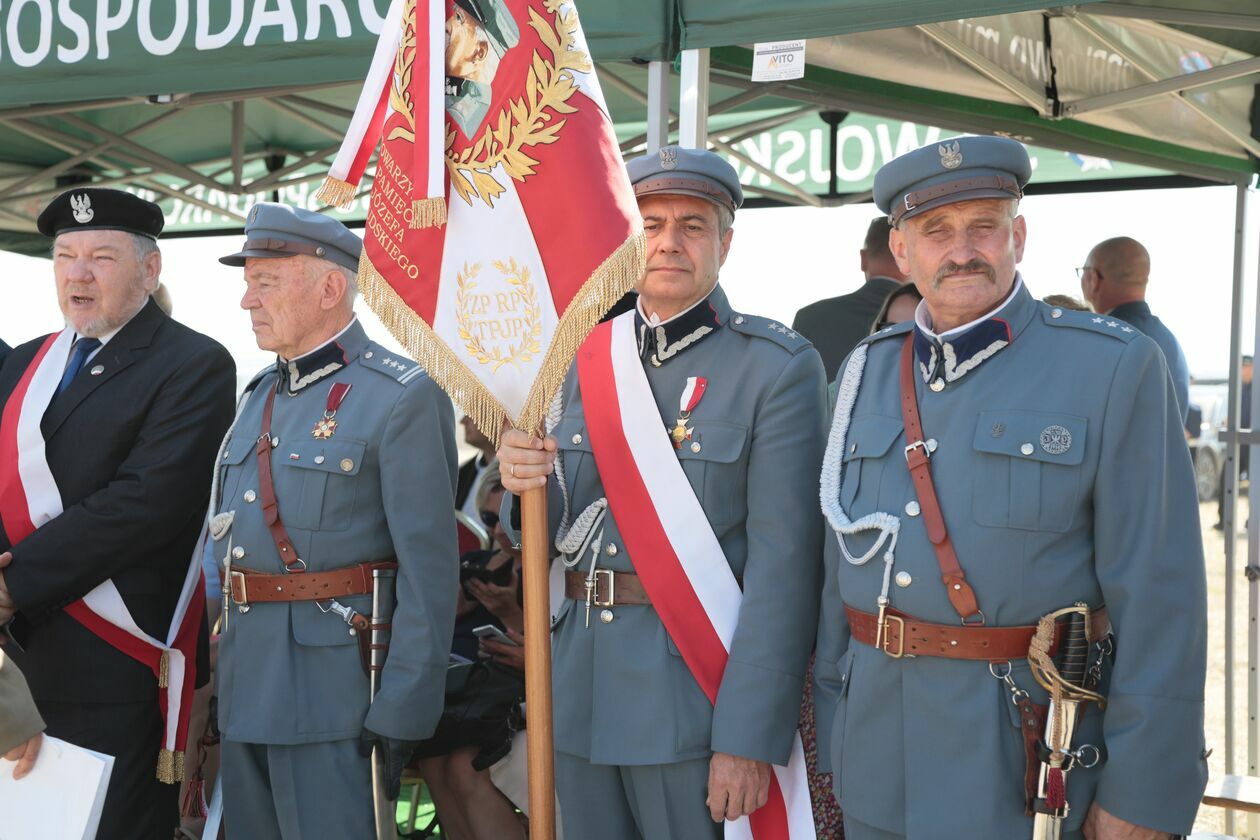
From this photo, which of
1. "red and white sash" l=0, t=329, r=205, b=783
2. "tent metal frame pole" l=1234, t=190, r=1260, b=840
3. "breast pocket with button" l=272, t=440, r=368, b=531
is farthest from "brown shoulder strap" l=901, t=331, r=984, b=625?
"tent metal frame pole" l=1234, t=190, r=1260, b=840

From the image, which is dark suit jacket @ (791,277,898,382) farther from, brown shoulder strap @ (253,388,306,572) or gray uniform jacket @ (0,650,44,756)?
gray uniform jacket @ (0,650,44,756)

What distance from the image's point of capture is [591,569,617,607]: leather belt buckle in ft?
8.33

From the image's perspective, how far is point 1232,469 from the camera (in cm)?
507

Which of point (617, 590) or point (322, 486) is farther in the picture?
point (322, 486)

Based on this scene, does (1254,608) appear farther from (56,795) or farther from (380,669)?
(56,795)

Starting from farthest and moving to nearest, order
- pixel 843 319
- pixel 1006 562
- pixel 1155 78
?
A: 1. pixel 1155 78
2. pixel 843 319
3. pixel 1006 562

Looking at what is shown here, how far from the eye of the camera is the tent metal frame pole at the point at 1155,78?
15.6ft

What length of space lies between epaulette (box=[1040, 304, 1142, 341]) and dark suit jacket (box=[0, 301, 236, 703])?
2068 millimetres

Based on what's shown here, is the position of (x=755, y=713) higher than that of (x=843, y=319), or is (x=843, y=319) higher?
(x=843, y=319)

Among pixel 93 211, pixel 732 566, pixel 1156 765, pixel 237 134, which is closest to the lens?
pixel 1156 765

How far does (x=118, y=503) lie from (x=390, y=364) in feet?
2.43

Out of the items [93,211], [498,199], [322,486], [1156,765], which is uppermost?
[93,211]

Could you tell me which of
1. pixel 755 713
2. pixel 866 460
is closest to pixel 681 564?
pixel 755 713

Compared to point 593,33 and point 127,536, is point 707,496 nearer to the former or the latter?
point 593,33
